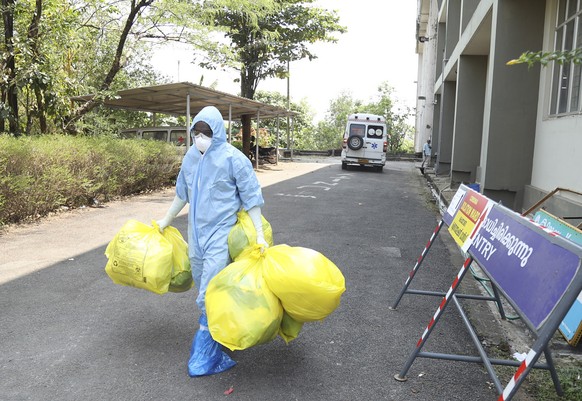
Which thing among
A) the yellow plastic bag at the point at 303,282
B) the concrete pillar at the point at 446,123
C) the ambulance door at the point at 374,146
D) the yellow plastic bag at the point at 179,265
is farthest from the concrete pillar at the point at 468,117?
the yellow plastic bag at the point at 303,282

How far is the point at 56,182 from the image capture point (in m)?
8.16

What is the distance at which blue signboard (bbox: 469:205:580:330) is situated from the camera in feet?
6.26

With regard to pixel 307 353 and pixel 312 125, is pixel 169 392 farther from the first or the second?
pixel 312 125

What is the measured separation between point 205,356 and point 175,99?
13769 mm

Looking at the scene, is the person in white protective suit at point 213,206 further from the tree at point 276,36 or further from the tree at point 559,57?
the tree at point 276,36

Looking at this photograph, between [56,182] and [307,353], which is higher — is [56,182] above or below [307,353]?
above

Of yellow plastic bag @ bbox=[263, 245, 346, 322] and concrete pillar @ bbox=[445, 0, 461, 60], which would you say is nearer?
yellow plastic bag @ bbox=[263, 245, 346, 322]

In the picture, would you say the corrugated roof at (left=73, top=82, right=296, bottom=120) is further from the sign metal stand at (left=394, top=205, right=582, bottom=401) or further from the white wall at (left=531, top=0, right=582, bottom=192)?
the sign metal stand at (left=394, top=205, right=582, bottom=401)

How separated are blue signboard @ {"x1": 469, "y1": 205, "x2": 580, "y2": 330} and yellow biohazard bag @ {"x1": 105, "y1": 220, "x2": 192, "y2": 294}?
2062mm

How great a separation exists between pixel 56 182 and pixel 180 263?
5772 mm

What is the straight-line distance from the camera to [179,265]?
136 inches

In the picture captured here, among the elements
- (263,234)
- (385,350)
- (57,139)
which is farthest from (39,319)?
(57,139)

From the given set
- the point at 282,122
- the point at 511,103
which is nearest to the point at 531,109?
the point at 511,103

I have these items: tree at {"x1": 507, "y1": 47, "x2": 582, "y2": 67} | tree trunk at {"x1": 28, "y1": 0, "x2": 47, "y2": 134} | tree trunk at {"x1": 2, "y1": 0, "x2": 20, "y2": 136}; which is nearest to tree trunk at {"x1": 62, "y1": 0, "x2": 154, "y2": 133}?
tree trunk at {"x1": 28, "y1": 0, "x2": 47, "y2": 134}
